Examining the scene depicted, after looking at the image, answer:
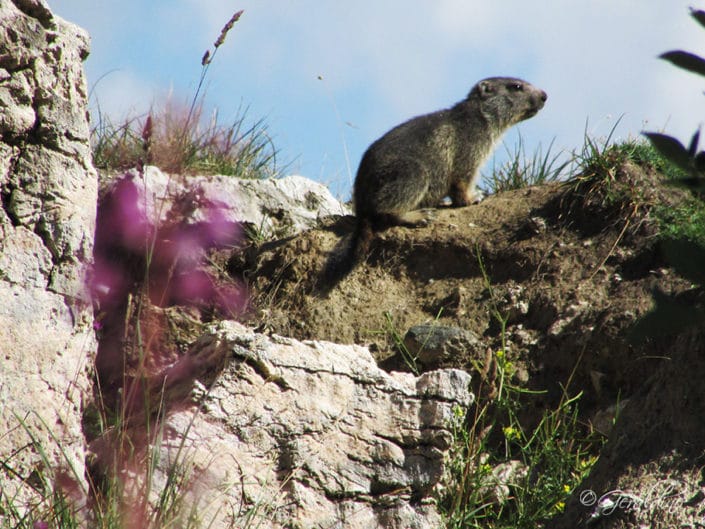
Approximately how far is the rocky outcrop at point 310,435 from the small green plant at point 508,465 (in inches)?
7.6

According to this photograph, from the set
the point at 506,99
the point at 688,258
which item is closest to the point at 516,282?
the point at 506,99

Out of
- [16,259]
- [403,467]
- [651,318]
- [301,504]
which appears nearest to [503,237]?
[403,467]

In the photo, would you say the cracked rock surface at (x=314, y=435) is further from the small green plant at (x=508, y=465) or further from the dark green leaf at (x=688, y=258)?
the dark green leaf at (x=688, y=258)

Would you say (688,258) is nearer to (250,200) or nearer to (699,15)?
(699,15)

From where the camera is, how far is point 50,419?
3.89 m

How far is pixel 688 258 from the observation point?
162 centimetres

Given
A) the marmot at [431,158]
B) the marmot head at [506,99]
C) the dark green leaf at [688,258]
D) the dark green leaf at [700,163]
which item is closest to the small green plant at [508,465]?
the marmot at [431,158]

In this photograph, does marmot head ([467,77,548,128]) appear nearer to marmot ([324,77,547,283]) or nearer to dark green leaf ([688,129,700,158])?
marmot ([324,77,547,283])

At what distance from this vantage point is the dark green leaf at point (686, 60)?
152cm

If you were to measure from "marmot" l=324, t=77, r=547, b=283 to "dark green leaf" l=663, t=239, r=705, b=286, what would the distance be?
460 cm

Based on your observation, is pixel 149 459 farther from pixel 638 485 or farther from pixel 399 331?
pixel 399 331

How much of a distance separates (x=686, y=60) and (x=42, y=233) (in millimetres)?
3408

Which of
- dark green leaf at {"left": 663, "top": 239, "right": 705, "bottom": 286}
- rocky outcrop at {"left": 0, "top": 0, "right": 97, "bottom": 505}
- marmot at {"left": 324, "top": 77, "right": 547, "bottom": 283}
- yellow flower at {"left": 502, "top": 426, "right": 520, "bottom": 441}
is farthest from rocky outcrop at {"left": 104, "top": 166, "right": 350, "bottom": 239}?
dark green leaf at {"left": 663, "top": 239, "right": 705, "bottom": 286}

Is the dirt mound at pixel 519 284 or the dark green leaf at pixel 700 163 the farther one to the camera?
the dirt mound at pixel 519 284
